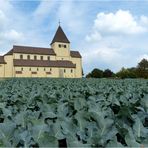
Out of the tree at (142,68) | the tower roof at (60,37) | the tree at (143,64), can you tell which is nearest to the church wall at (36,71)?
the tower roof at (60,37)

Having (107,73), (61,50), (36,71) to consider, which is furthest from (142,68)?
(36,71)

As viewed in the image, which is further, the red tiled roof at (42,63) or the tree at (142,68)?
the red tiled roof at (42,63)

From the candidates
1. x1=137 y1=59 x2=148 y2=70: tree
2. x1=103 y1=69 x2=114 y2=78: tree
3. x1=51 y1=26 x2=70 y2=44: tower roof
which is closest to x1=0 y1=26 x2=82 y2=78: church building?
x1=51 y1=26 x2=70 y2=44: tower roof

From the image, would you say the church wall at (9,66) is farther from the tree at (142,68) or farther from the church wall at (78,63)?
the tree at (142,68)

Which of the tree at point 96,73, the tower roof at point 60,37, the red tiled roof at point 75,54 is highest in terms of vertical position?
the tower roof at point 60,37

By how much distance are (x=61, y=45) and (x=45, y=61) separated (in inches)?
374

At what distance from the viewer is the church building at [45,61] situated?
105 metres

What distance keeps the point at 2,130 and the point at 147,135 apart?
822 millimetres

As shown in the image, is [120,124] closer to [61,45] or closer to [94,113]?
[94,113]

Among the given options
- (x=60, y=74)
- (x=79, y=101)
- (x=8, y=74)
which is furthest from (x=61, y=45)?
(x=79, y=101)

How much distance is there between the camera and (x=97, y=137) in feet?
5.38

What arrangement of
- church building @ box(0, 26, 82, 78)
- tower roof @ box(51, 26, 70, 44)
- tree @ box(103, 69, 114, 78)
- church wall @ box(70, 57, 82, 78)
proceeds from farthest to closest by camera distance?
tower roof @ box(51, 26, 70, 44) < church wall @ box(70, 57, 82, 78) < tree @ box(103, 69, 114, 78) < church building @ box(0, 26, 82, 78)

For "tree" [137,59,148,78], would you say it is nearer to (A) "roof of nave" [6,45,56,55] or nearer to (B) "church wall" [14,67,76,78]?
(B) "church wall" [14,67,76,78]

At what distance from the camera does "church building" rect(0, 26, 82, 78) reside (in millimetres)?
105062
